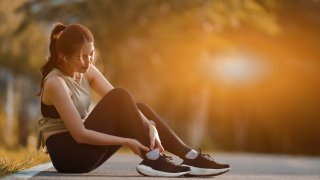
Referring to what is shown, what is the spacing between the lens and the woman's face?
6.65 meters

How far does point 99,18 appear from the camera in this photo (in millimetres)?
21141

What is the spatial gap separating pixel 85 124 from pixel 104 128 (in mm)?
159

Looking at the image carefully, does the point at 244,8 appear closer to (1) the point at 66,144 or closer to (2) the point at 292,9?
(2) the point at 292,9

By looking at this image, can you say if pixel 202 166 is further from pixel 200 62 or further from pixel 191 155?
pixel 200 62

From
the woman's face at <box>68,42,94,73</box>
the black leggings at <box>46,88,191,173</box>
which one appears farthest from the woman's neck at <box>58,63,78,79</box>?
the black leggings at <box>46,88,191,173</box>

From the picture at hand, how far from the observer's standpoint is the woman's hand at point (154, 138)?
22.0 feet

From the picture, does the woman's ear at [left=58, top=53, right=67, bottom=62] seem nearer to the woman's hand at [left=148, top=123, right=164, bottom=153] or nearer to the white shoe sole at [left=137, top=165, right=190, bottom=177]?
the woman's hand at [left=148, top=123, right=164, bottom=153]

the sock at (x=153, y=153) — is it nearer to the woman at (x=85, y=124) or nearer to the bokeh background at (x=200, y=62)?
the woman at (x=85, y=124)

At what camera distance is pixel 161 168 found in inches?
270

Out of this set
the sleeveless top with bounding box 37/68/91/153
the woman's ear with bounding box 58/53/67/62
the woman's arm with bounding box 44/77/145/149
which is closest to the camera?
the woman's arm with bounding box 44/77/145/149

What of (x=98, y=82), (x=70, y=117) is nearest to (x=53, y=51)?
(x=70, y=117)

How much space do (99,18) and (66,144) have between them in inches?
570

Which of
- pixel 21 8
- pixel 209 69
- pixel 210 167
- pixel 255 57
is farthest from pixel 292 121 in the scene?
pixel 210 167

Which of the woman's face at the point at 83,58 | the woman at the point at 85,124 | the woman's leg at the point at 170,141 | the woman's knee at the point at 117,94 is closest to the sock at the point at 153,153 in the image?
the woman at the point at 85,124
